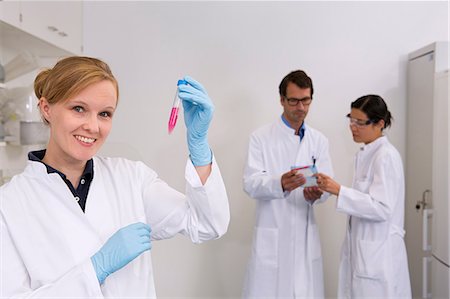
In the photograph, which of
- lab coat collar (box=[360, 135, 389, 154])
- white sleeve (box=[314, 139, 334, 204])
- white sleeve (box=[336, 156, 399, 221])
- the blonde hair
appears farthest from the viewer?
white sleeve (box=[314, 139, 334, 204])

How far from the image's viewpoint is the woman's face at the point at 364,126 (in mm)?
2025

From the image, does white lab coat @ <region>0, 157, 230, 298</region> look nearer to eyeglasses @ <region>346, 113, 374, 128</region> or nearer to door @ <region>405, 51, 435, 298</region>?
eyeglasses @ <region>346, 113, 374, 128</region>

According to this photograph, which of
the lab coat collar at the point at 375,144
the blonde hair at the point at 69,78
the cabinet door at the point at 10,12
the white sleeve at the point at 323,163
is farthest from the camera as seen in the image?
the white sleeve at the point at 323,163

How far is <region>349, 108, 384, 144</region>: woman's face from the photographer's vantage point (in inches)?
79.7

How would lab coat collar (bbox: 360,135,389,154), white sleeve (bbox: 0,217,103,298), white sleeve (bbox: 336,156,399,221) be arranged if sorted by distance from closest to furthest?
white sleeve (bbox: 0,217,103,298) → white sleeve (bbox: 336,156,399,221) → lab coat collar (bbox: 360,135,389,154)

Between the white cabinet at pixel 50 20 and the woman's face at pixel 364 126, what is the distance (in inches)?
62.3

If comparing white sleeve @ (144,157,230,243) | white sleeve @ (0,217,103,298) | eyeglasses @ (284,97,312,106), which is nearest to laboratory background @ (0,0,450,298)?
eyeglasses @ (284,97,312,106)

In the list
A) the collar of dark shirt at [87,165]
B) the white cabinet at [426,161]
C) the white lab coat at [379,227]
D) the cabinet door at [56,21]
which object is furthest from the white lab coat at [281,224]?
the cabinet door at [56,21]

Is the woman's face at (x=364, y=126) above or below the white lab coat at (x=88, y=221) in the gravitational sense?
above

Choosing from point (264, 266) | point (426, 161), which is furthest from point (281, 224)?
point (426, 161)

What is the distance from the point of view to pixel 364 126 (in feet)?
6.66

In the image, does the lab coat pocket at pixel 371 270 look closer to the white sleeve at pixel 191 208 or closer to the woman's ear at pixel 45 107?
the white sleeve at pixel 191 208

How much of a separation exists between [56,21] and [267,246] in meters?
1.63

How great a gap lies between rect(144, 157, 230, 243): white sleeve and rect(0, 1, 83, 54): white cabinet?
1119 millimetres
